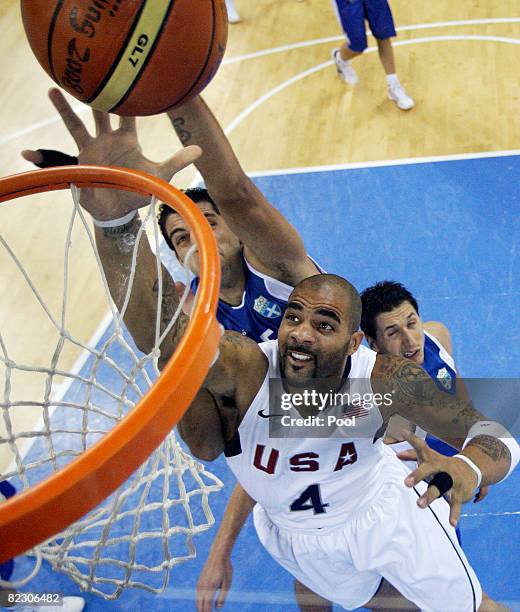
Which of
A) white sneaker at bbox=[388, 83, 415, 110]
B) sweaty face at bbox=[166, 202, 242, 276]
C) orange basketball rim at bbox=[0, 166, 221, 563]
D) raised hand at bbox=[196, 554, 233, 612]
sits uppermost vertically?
orange basketball rim at bbox=[0, 166, 221, 563]

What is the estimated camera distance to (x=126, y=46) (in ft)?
5.91

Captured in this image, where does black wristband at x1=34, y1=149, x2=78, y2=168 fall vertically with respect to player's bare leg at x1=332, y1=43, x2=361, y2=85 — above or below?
above

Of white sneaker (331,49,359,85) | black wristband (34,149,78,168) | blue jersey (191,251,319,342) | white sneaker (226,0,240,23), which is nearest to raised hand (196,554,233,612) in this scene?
blue jersey (191,251,319,342)

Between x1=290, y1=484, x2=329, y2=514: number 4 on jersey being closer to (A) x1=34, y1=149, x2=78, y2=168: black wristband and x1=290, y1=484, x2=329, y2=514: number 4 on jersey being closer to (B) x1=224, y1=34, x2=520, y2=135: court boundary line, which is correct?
(A) x1=34, y1=149, x2=78, y2=168: black wristband

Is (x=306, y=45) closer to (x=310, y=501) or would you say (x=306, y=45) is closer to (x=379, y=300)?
(x=379, y=300)

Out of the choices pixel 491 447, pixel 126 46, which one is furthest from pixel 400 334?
pixel 126 46

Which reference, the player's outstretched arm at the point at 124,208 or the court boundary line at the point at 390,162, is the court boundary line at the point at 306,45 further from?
the player's outstretched arm at the point at 124,208

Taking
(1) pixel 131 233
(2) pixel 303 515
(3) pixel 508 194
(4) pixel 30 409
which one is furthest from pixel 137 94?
(3) pixel 508 194

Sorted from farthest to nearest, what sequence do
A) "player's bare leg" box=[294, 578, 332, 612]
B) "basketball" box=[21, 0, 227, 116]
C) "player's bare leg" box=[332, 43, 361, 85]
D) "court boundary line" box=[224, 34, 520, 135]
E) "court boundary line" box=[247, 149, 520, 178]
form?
"court boundary line" box=[224, 34, 520, 135] → "player's bare leg" box=[332, 43, 361, 85] → "court boundary line" box=[247, 149, 520, 178] → "player's bare leg" box=[294, 578, 332, 612] → "basketball" box=[21, 0, 227, 116]

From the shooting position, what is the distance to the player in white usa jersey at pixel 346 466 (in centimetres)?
220

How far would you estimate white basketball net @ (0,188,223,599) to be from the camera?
2008 millimetres

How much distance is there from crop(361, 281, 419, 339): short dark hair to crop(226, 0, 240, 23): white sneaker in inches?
110

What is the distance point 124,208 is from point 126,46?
0.37 meters

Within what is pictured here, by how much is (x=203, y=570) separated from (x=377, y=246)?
1.67 m
